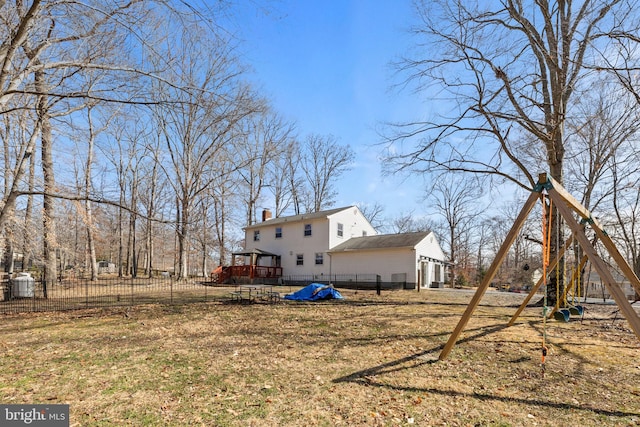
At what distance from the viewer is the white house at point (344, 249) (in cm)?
2388

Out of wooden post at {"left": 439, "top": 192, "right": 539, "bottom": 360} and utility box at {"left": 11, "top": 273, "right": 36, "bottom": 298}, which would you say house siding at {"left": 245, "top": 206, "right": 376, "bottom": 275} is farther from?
wooden post at {"left": 439, "top": 192, "right": 539, "bottom": 360}

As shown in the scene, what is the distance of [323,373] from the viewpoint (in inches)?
199

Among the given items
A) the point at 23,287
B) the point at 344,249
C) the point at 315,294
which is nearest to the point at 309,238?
the point at 344,249

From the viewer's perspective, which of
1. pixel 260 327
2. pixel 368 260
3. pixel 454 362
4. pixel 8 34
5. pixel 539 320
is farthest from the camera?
pixel 368 260

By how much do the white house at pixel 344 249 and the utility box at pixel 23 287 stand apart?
16.7 meters

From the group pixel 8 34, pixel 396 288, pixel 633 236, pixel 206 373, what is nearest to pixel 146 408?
pixel 206 373

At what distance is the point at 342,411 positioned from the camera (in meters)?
3.81

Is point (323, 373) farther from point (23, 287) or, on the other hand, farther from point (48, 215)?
point (23, 287)

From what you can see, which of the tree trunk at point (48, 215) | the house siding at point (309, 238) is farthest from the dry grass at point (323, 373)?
the house siding at point (309, 238)

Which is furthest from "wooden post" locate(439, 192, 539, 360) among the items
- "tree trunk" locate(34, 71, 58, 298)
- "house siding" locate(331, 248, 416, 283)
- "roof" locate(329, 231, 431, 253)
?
"house siding" locate(331, 248, 416, 283)

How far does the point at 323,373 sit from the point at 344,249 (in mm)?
20917

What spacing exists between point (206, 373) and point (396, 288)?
1949 cm

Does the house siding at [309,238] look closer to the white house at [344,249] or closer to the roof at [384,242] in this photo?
the white house at [344,249]

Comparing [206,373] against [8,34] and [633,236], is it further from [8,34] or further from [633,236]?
[633,236]
